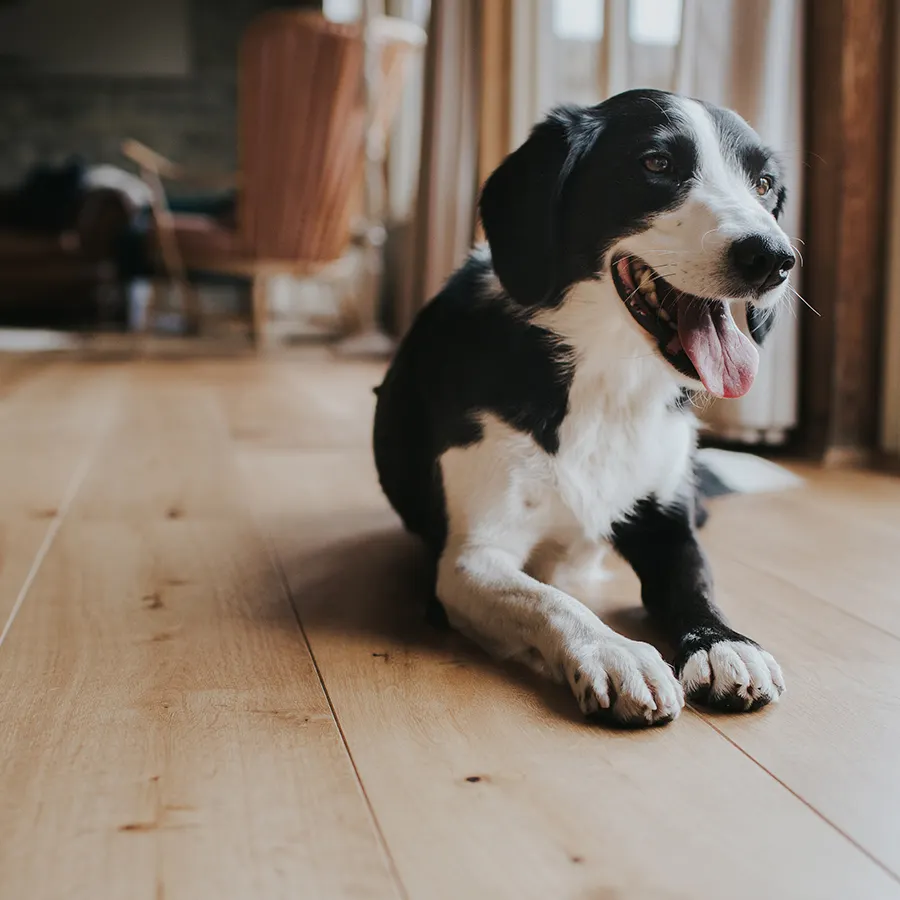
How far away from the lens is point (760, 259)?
1141mm

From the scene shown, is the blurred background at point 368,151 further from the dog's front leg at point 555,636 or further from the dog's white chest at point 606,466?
the dog's front leg at point 555,636

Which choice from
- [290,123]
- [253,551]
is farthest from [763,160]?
[290,123]

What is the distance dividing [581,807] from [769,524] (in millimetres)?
1155

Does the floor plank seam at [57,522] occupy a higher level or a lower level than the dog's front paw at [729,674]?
lower

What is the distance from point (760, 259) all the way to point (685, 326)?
0.14 meters

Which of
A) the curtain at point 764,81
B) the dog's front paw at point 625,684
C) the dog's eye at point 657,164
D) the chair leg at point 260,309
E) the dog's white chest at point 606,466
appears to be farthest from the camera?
the chair leg at point 260,309

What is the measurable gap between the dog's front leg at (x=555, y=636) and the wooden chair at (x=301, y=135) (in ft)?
13.7

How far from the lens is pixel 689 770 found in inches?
37.0

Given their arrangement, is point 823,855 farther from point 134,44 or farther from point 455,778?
point 134,44

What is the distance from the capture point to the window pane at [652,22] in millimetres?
2898

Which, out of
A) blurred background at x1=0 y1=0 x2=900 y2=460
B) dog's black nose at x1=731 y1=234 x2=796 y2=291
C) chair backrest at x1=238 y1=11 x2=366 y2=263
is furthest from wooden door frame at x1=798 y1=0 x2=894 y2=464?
chair backrest at x1=238 y1=11 x2=366 y2=263

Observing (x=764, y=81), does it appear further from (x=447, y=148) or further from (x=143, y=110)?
(x=143, y=110)

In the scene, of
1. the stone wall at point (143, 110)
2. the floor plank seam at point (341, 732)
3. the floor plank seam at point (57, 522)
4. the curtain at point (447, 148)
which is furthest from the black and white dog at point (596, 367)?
the stone wall at point (143, 110)

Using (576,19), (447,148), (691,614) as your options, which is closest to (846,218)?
(691,614)
